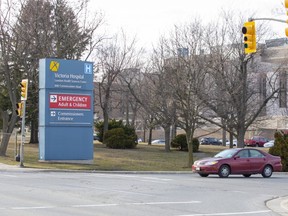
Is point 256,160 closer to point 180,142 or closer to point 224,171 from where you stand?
point 224,171

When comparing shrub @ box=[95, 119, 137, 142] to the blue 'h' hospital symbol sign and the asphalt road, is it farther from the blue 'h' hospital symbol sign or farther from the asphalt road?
the asphalt road

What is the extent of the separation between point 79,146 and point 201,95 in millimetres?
9424

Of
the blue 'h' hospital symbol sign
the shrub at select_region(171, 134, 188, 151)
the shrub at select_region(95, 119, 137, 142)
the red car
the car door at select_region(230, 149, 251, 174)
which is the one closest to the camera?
the red car

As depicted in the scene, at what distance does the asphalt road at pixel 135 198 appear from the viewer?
1291 cm

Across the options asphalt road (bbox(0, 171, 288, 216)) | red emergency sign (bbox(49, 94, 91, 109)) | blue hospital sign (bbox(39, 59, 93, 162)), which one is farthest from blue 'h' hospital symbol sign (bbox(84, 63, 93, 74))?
asphalt road (bbox(0, 171, 288, 216))

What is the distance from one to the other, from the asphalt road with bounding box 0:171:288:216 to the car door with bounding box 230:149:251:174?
3.42 meters

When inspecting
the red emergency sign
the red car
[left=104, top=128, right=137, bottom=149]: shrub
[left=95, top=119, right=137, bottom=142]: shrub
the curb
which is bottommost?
the curb

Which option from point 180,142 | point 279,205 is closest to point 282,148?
point 279,205

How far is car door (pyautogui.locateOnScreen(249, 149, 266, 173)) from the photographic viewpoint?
2630 centimetres

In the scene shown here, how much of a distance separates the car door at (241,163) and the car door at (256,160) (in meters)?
0.26

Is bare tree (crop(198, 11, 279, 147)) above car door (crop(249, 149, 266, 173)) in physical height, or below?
above

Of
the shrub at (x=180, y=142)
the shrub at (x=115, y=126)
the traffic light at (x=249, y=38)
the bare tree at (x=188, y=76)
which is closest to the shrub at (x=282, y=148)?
the bare tree at (x=188, y=76)

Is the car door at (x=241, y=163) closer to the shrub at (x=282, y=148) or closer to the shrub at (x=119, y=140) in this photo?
the shrub at (x=282, y=148)

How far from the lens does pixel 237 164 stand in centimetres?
2586
